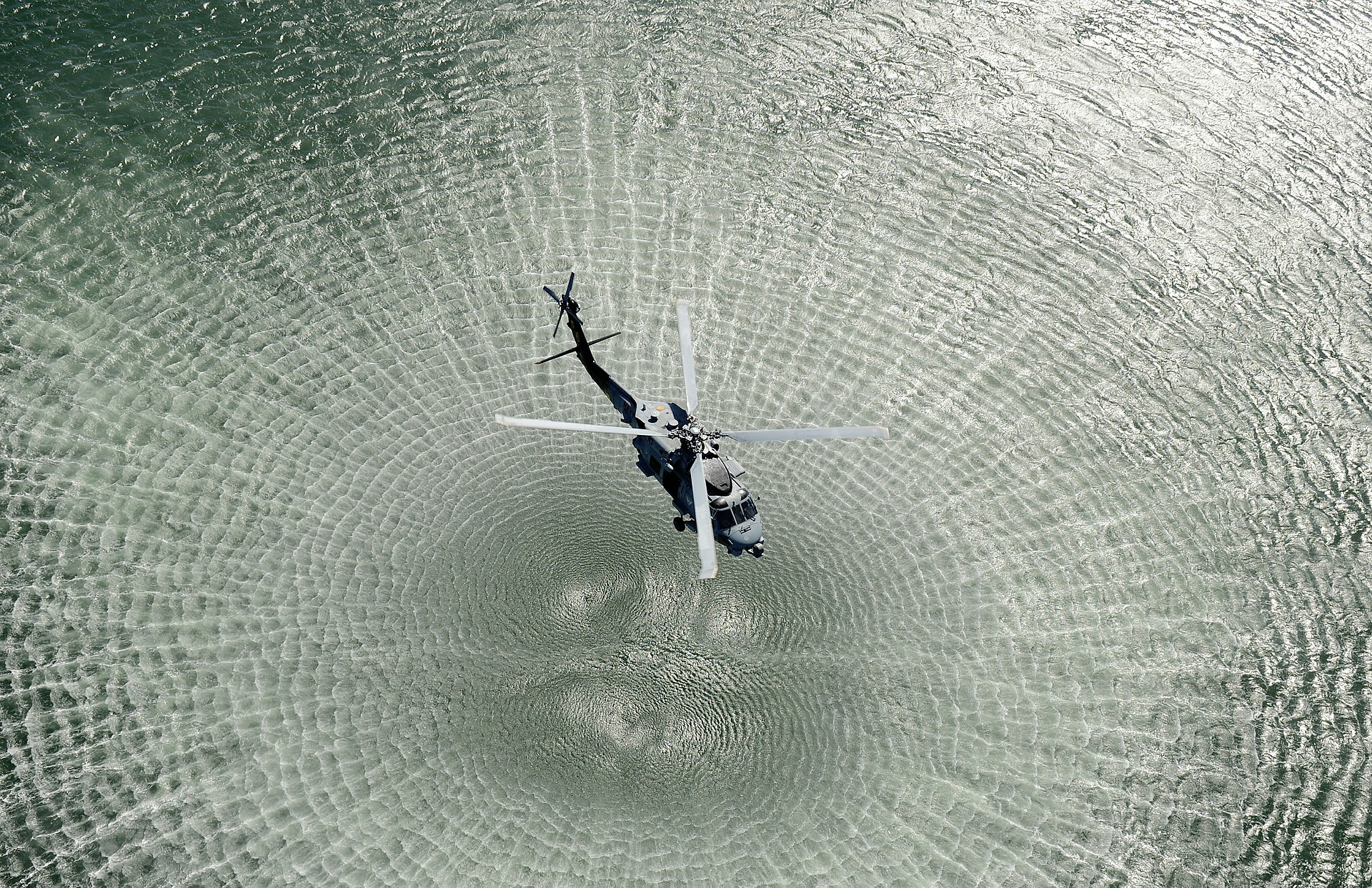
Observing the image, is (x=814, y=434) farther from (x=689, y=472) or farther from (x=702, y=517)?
(x=689, y=472)

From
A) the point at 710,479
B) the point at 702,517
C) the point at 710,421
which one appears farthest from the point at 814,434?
the point at 710,421

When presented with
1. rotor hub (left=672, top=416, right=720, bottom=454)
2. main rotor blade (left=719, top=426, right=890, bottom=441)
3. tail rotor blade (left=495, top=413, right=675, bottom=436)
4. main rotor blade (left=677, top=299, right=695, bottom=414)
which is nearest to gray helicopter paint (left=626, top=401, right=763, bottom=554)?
rotor hub (left=672, top=416, right=720, bottom=454)

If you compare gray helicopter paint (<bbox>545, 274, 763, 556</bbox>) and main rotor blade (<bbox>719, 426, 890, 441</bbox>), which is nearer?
main rotor blade (<bbox>719, 426, 890, 441</bbox>)

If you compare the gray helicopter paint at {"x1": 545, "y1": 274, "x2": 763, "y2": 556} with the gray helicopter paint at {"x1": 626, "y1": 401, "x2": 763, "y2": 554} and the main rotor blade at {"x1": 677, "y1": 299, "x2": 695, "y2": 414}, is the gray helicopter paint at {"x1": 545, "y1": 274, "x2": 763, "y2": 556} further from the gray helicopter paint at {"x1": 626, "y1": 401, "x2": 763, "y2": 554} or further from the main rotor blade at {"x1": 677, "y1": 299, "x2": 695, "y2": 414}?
the main rotor blade at {"x1": 677, "y1": 299, "x2": 695, "y2": 414}

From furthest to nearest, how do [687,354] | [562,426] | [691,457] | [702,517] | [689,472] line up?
[689,472] < [691,457] < [687,354] < [702,517] < [562,426]

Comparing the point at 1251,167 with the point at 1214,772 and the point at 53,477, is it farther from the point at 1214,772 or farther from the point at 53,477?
the point at 53,477

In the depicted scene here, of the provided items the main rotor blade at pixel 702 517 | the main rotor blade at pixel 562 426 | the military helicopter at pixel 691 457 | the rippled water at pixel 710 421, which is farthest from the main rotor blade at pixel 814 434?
the rippled water at pixel 710 421
